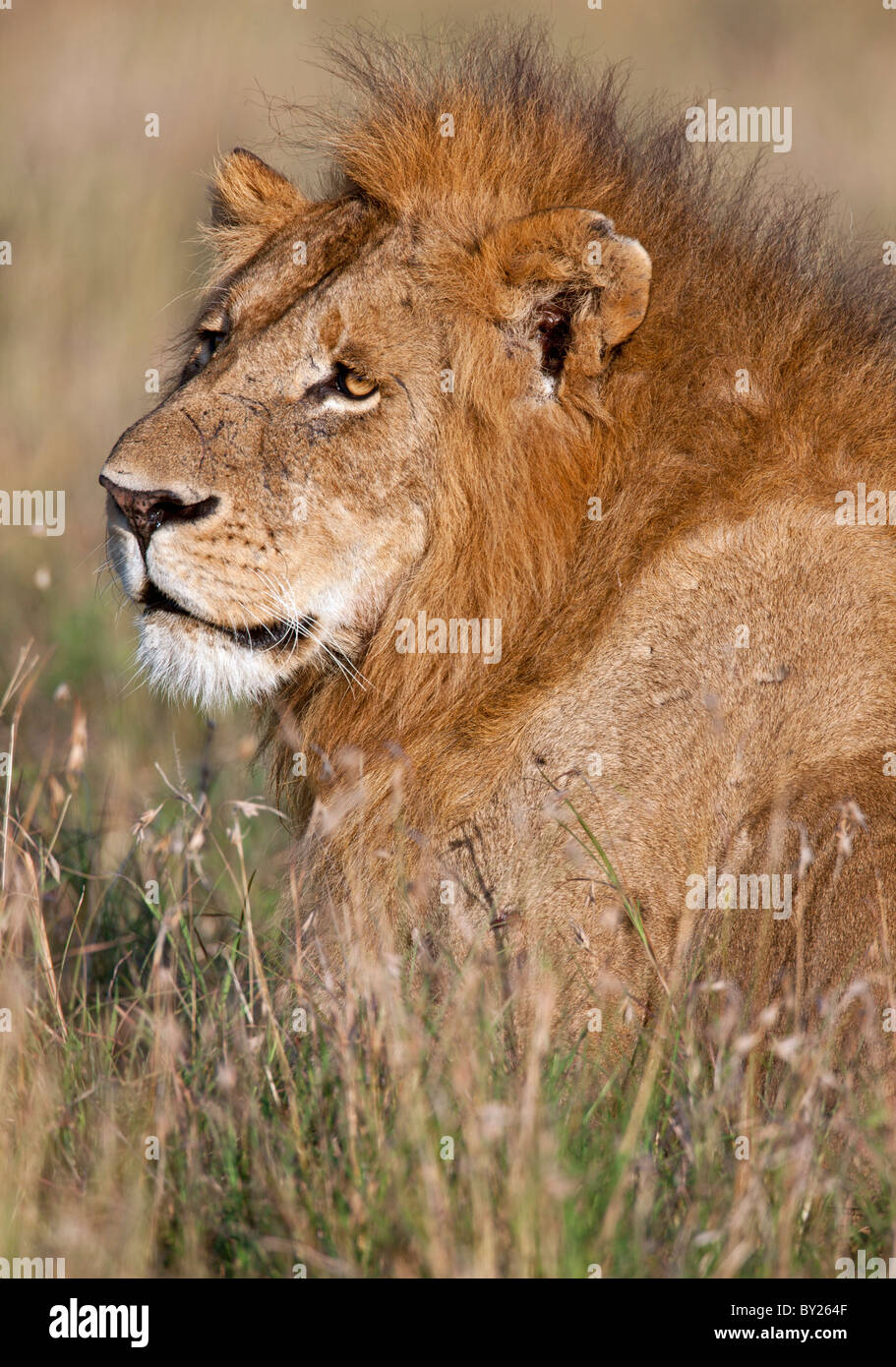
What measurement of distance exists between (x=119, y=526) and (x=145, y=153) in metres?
11.8

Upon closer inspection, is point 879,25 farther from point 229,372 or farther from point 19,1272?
point 19,1272

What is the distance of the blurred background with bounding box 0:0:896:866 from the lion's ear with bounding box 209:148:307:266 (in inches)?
22.4

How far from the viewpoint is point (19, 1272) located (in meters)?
3.31

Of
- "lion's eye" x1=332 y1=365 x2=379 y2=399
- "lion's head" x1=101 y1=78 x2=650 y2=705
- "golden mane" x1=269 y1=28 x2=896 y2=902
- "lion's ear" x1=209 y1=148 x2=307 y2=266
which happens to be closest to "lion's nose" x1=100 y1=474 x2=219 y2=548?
"lion's head" x1=101 y1=78 x2=650 y2=705

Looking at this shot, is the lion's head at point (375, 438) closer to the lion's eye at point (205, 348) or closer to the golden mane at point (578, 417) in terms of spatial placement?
the golden mane at point (578, 417)

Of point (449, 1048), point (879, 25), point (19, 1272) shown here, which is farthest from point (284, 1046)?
point (879, 25)

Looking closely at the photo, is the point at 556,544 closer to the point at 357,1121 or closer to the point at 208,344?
the point at 208,344

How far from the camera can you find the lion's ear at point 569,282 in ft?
13.6

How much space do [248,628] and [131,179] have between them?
11298 millimetres

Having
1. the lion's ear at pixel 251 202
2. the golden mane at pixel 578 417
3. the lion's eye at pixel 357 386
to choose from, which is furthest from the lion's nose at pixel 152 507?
the lion's ear at pixel 251 202

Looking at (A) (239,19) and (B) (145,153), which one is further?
(A) (239,19)

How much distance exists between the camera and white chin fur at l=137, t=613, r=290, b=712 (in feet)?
14.5

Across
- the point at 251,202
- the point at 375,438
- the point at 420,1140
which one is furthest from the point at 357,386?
the point at 420,1140

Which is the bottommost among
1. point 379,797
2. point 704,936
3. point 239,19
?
point 704,936
